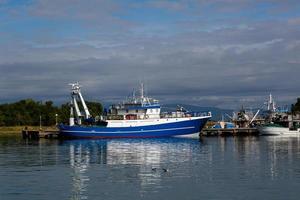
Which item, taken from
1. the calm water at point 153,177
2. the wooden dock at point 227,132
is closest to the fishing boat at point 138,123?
the wooden dock at point 227,132

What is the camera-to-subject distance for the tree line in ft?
530

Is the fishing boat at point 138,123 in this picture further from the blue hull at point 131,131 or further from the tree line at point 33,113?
the tree line at point 33,113

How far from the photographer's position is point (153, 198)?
32.9 meters

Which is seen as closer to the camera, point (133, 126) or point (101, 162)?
point (101, 162)

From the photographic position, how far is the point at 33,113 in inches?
6580

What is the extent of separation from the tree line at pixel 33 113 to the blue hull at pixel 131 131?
47838 mm

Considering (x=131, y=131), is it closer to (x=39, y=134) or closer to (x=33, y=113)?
(x=39, y=134)

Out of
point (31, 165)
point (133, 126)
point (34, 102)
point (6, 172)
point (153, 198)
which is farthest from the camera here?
point (34, 102)

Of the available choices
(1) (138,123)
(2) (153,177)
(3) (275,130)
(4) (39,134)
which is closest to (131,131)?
(1) (138,123)

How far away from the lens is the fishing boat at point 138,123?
106 meters

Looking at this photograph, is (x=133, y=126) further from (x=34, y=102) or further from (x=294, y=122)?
(x=34, y=102)

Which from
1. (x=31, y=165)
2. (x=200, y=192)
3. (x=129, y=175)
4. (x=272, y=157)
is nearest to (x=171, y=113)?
(x=272, y=157)

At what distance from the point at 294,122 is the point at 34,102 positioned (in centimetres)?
8051

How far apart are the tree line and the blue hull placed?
4784 centimetres
